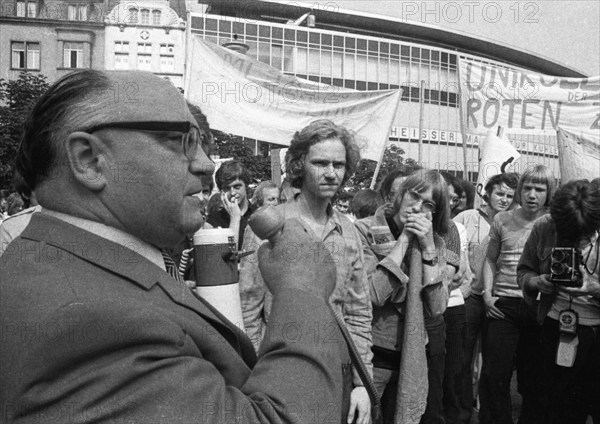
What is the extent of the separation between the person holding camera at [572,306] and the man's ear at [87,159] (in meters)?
3.31

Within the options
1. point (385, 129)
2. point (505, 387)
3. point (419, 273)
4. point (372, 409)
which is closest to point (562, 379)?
point (505, 387)

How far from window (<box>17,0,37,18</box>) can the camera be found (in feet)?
174

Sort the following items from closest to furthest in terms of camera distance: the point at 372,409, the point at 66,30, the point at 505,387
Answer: the point at 372,409
the point at 505,387
the point at 66,30

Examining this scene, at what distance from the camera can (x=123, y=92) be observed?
133 centimetres

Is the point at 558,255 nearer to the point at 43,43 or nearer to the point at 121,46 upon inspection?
the point at 121,46

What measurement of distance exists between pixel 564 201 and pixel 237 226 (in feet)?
7.98

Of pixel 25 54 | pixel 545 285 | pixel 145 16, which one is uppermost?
pixel 145 16

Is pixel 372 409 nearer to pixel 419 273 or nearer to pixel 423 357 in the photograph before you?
pixel 423 357

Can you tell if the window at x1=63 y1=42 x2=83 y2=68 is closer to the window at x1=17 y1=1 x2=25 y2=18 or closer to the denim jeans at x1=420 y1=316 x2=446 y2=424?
the window at x1=17 y1=1 x2=25 y2=18

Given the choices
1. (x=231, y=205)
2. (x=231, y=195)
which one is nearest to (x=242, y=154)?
(x=231, y=195)

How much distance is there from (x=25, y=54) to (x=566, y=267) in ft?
169

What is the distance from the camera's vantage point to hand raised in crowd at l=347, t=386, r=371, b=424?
3.08 meters

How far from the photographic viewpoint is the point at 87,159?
1.28 metres

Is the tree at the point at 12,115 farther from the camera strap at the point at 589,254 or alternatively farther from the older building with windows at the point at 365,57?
the older building with windows at the point at 365,57
